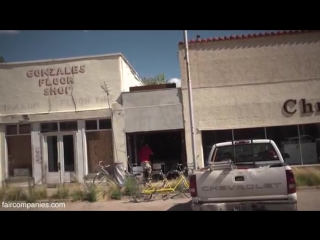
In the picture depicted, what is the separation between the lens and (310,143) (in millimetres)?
12109

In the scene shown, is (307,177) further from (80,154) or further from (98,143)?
(80,154)

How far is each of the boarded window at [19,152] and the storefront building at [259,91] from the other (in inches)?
232

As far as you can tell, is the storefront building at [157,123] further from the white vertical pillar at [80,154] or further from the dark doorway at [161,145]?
the white vertical pillar at [80,154]

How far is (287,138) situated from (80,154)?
7376 millimetres

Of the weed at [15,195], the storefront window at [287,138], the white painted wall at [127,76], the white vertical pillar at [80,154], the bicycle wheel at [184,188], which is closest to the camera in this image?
the weed at [15,195]

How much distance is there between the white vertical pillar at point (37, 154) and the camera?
12852 mm

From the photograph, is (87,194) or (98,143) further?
(98,143)

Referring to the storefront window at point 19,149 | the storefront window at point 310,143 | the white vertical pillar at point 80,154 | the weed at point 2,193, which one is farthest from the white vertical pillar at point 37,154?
the storefront window at point 310,143

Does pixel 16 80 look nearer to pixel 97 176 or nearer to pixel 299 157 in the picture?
pixel 97 176

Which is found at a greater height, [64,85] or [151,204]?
[64,85]

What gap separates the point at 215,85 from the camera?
494 inches

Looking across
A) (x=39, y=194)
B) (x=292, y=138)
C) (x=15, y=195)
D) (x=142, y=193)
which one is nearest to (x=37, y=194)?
(x=39, y=194)

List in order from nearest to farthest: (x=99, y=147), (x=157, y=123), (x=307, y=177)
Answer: (x=307, y=177)
(x=157, y=123)
(x=99, y=147)
